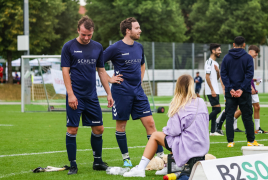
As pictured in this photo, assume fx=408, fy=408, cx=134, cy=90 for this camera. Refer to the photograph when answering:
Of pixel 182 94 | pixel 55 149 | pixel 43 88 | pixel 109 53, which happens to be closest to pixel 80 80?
pixel 109 53

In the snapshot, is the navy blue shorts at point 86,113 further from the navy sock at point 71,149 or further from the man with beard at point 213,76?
the man with beard at point 213,76

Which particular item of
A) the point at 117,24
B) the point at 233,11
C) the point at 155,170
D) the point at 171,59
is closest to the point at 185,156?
the point at 155,170

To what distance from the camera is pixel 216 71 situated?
374 inches

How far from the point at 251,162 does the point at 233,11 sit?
4135 centimetres

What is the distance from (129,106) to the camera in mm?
5844

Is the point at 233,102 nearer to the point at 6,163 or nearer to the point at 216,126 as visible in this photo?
the point at 216,126

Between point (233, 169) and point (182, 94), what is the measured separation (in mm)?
1003

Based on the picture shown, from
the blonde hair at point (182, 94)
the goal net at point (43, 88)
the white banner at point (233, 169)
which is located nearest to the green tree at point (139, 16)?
the goal net at point (43, 88)

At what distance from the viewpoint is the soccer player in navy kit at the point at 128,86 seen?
230 inches

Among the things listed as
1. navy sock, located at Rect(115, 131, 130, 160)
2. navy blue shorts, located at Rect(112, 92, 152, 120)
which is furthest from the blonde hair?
navy sock, located at Rect(115, 131, 130, 160)

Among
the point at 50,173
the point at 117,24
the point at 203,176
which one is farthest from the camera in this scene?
the point at 117,24

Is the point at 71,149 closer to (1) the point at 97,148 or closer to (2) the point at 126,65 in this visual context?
(1) the point at 97,148

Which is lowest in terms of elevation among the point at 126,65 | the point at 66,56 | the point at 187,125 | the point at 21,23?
the point at 187,125

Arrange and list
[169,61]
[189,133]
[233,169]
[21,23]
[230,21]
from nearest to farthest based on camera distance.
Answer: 1. [233,169]
2. [189,133]
3. [169,61]
4. [21,23]
5. [230,21]
